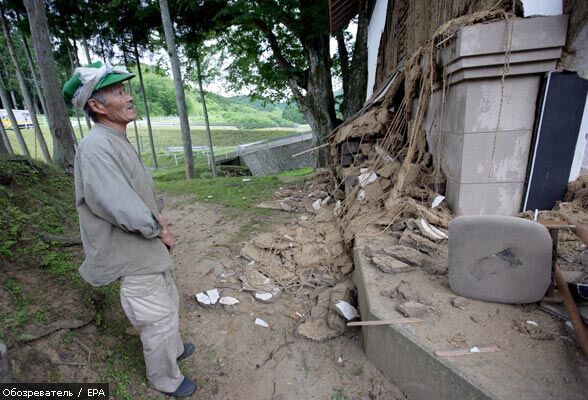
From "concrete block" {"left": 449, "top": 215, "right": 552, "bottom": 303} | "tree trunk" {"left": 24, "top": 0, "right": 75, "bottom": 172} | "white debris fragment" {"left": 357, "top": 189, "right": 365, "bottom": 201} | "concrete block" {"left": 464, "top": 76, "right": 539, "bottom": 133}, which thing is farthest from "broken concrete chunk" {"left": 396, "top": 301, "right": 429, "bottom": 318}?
"tree trunk" {"left": 24, "top": 0, "right": 75, "bottom": 172}

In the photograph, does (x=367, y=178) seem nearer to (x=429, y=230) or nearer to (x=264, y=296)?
(x=429, y=230)

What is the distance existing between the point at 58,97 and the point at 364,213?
7675 mm

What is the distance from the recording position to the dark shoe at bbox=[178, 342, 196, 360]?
2404mm

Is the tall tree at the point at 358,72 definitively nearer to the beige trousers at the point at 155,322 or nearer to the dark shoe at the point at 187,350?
the dark shoe at the point at 187,350

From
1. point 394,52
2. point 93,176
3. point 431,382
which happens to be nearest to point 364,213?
point 431,382

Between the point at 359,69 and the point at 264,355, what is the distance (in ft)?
30.7

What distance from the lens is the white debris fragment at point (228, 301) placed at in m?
3.07

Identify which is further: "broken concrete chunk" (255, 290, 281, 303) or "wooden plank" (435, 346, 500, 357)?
"broken concrete chunk" (255, 290, 281, 303)

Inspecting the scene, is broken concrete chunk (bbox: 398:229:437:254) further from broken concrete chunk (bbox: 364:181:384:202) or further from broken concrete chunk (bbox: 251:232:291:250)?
broken concrete chunk (bbox: 251:232:291:250)

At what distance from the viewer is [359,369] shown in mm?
2219

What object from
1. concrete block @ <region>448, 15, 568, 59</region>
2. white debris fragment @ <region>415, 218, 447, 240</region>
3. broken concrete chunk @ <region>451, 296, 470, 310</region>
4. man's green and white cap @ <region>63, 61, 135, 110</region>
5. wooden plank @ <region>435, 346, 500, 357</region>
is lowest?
wooden plank @ <region>435, 346, 500, 357</region>

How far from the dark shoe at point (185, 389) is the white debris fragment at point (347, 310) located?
126cm

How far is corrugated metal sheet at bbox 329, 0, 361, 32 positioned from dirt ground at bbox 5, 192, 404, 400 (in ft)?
25.4

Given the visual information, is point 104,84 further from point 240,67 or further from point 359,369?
point 240,67
